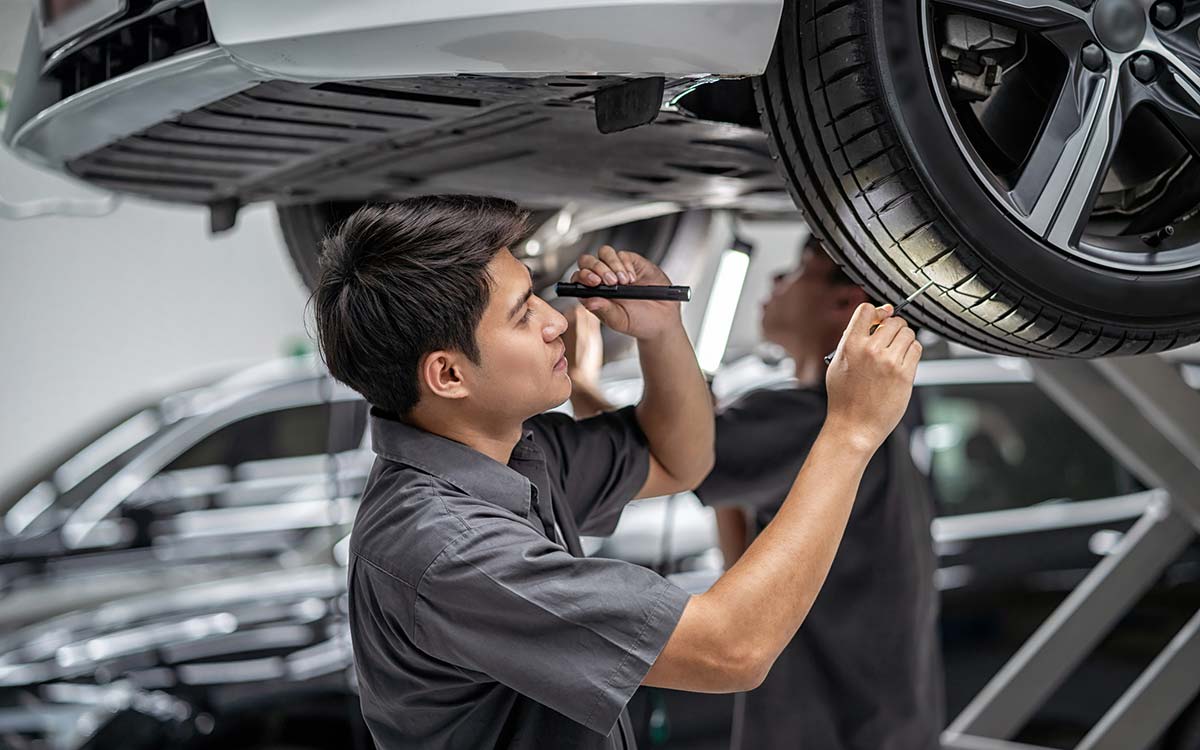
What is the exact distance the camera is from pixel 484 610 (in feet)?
3.34

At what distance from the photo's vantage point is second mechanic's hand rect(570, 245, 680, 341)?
1.34m

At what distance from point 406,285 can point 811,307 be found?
3.45 ft

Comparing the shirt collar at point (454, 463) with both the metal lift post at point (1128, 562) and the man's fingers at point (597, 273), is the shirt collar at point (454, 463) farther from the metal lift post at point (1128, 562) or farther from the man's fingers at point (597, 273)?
the metal lift post at point (1128, 562)

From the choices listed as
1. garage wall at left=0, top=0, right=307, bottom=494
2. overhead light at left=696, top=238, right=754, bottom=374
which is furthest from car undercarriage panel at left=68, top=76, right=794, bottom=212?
garage wall at left=0, top=0, right=307, bottom=494

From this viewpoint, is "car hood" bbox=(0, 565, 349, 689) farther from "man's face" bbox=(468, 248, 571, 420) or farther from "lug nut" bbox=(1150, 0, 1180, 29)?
"lug nut" bbox=(1150, 0, 1180, 29)

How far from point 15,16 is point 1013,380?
4.66 meters

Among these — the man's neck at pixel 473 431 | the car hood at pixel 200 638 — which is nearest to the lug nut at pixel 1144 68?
the man's neck at pixel 473 431

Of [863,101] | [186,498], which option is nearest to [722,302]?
[863,101]

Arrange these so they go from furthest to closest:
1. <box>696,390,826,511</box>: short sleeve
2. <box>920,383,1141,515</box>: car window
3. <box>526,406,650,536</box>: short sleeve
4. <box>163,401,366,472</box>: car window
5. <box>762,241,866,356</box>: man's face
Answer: <box>163,401,366,472</box>: car window, <box>920,383,1141,515</box>: car window, <box>762,241,866,356</box>: man's face, <box>696,390,826,511</box>: short sleeve, <box>526,406,650,536</box>: short sleeve

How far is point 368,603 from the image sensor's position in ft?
3.73

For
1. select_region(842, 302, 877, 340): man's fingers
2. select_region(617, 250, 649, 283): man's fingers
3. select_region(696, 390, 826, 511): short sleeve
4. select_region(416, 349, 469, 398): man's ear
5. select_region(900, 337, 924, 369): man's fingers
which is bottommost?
select_region(696, 390, 826, 511): short sleeve

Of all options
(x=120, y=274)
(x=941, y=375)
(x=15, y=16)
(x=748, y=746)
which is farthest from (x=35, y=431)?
(x=748, y=746)

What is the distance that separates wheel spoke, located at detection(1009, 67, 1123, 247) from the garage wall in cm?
517

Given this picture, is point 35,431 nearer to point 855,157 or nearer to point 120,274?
point 120,274
